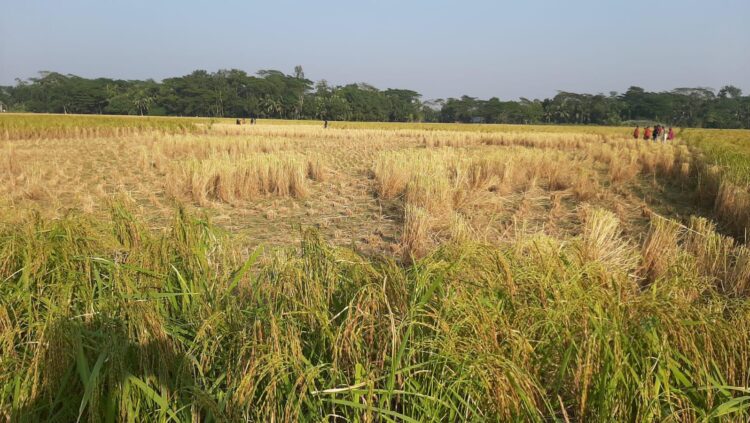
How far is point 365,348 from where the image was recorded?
150 centimetres

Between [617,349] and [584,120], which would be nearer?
[617,349]

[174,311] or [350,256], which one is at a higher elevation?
[350,256]

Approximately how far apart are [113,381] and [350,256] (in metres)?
1.16

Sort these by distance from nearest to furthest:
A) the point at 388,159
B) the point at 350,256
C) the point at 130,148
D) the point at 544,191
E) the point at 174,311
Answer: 1. the point at 174,311
2. the point at 350,256
3. the point at 544,191
4. the point at 388,159
5. the point at 130,148

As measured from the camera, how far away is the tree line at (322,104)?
77312 millimetres

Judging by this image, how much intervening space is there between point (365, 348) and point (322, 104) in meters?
82.5

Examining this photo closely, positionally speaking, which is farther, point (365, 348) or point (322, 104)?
point (322, 104)

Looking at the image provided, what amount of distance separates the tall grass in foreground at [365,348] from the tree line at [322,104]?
7930cm

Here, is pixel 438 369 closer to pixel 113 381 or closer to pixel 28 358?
pixel 113 381

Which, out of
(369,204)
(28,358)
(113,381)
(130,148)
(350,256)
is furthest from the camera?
(130,148)

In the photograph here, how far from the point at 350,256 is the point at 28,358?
137cm

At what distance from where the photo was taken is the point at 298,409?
1.19 meters

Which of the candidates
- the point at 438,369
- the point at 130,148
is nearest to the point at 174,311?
the point at 438,369

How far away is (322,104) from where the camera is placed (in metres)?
80.6
